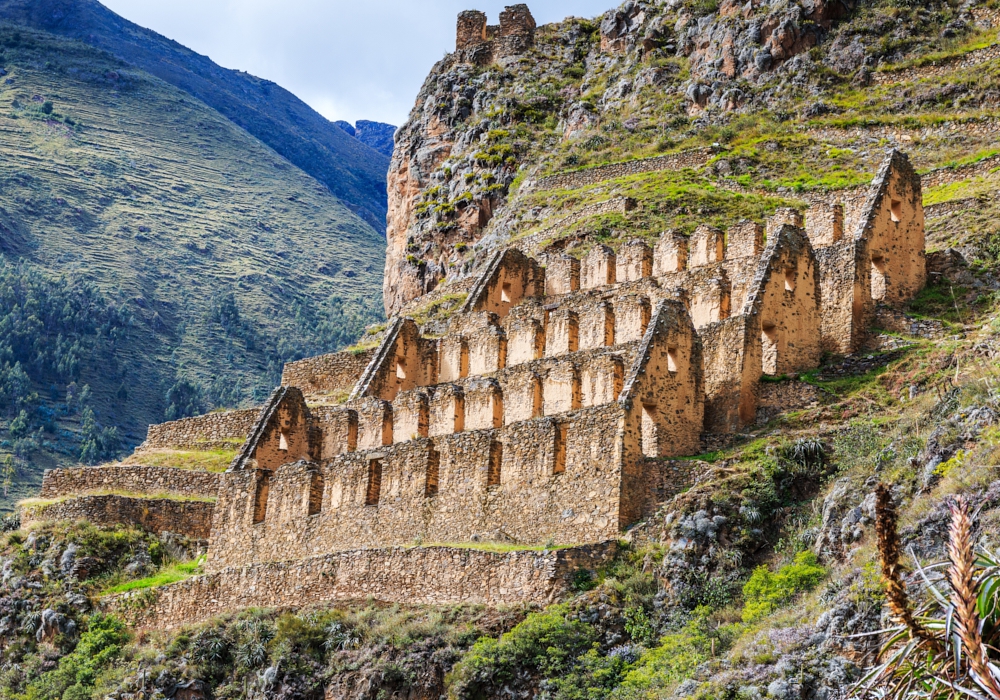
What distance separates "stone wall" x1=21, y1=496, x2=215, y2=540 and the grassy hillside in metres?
35.8

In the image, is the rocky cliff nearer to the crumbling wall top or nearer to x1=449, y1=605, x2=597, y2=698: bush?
the crumbling wall top

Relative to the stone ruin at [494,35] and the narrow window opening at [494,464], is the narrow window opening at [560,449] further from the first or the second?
the stone ruin at [494,35]

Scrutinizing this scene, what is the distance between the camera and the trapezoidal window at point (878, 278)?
38094mm

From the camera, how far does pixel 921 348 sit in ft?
115

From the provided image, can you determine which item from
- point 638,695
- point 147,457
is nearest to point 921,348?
point 638,695

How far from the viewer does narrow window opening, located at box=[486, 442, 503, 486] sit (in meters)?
35.1

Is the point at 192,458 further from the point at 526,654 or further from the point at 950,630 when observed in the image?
the point at 950,630

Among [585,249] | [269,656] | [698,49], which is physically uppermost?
[698,49]

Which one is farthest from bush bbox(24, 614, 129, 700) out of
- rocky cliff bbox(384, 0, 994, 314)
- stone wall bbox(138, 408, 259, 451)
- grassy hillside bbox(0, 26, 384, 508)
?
grassy hillside bbox(0, 26, 384, 508)

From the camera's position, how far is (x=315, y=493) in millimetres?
39406

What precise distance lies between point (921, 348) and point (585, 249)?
64.3 ft

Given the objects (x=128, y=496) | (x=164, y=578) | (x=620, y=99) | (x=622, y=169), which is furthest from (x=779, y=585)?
(x=620, y=99)

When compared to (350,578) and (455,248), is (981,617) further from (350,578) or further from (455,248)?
(455,248)

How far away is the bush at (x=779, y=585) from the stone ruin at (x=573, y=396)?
14.1 feet
